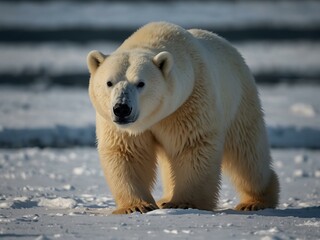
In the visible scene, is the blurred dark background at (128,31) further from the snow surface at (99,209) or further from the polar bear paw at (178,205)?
the polar bear paw at (178,205)

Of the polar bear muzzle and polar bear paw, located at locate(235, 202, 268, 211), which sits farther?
polar bear paw, located at locate(235, 202, 268, 211)

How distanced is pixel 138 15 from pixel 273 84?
10.5m

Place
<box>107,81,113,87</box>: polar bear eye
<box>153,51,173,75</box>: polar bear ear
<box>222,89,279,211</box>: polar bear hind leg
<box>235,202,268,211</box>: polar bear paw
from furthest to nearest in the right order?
1. <box>222,89,279,211</box>: polar bear hind leg
2. <box>235,202,268,211</box>: polar bear paw
3. <box>153,51,173,75</box>: polar bear ear
4. <box>107,81,113,87</box>: polar bear eye

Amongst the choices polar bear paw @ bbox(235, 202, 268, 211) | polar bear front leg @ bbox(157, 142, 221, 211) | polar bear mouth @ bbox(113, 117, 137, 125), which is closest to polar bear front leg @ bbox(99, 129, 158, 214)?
polar bear front leg @ bbox(157, 142, 221, 211)

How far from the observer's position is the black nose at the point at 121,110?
421cm

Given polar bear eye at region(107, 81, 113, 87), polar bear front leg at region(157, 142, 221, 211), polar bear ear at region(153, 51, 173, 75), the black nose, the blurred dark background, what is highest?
the blurred dark background

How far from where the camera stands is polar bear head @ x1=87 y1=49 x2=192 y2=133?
4.30 meters

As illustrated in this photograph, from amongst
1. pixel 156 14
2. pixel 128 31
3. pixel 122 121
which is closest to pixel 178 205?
pixel 122 121

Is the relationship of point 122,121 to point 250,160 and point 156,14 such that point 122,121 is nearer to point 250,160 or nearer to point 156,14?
point 250,160

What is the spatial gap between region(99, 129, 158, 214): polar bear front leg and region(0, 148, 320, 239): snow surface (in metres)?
0.23

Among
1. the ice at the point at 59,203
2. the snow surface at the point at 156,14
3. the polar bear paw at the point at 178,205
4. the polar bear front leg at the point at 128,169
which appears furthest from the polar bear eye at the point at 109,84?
the snow surface at the point at 156,14

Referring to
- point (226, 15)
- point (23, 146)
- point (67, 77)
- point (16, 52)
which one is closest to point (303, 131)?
point (23, 146)

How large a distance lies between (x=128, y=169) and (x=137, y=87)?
22.8 inches

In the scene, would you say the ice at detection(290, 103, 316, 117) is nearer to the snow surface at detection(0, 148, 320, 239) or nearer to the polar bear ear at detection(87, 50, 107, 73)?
the snow surface at detection(0, 148, 320, 239)
